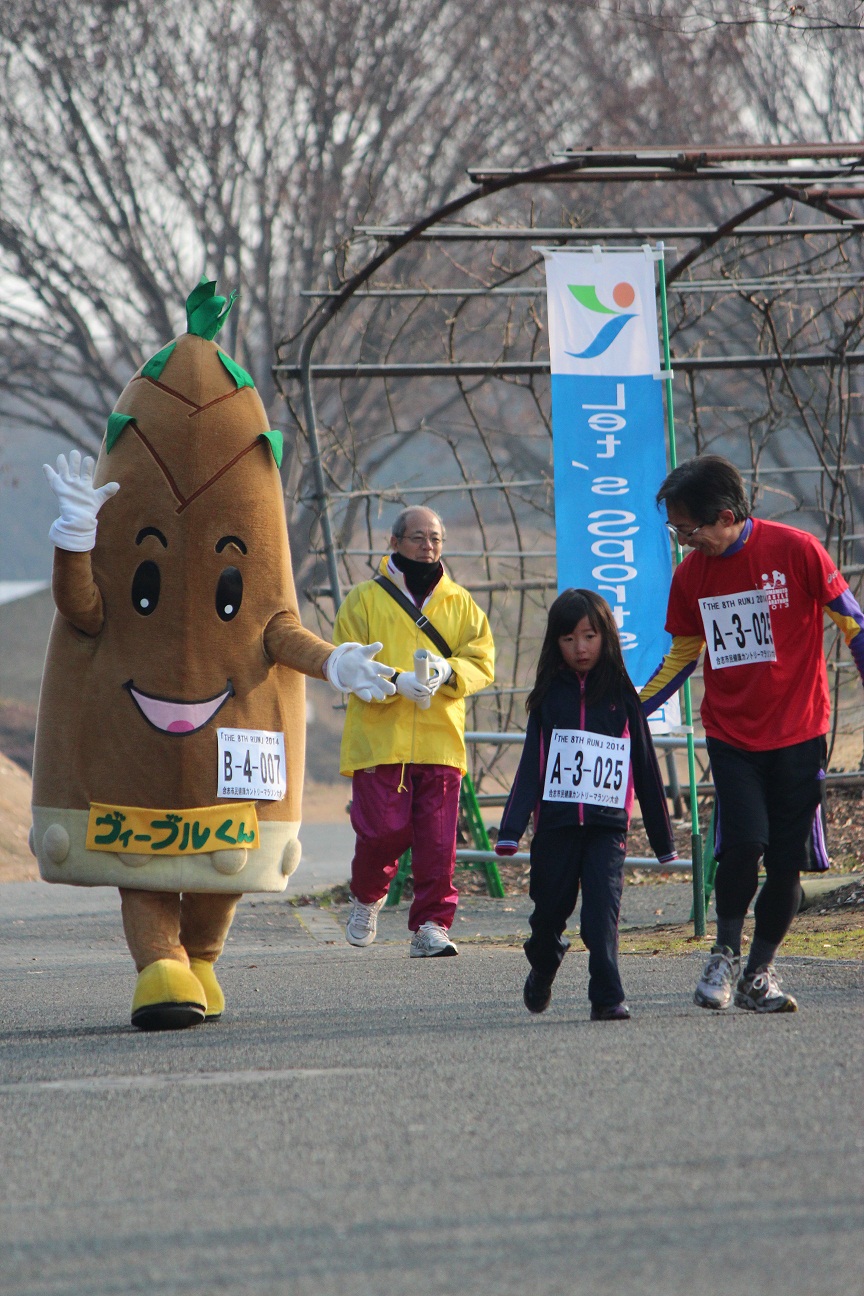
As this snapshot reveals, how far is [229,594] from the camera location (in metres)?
5.24

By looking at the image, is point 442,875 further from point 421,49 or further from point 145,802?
point 421,49

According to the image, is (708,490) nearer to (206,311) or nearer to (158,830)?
(206,311)

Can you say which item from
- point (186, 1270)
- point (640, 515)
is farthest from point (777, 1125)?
point (640, 515)

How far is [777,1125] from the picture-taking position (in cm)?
336

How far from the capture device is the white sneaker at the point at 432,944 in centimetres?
649

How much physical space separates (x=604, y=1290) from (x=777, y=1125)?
101cm

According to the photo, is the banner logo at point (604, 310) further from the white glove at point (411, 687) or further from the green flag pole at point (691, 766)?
the white glove at point (411, 687)

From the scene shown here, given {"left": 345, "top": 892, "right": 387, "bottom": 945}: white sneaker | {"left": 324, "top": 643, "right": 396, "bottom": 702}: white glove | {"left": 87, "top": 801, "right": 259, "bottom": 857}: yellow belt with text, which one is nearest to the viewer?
{"left": 87, "top": 801, "right": 259, "bottom": 857}: yellow belt with text

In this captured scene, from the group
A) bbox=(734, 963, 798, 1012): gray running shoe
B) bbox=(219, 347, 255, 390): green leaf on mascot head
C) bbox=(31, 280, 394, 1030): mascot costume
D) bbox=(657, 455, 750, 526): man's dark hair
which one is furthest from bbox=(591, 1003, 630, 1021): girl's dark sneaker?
bbox=(219, 347, 255, 390): green leaf on mascot head

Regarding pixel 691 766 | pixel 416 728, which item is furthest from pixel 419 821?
pixel 691 766

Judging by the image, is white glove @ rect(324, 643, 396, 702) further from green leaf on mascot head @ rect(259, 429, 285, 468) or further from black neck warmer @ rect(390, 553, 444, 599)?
black neck warmer @ rect(390, 553, 444, 599)

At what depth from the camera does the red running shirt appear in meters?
4.78

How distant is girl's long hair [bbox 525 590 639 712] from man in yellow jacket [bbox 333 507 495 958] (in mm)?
1381

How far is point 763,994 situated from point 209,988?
70.3 inches
